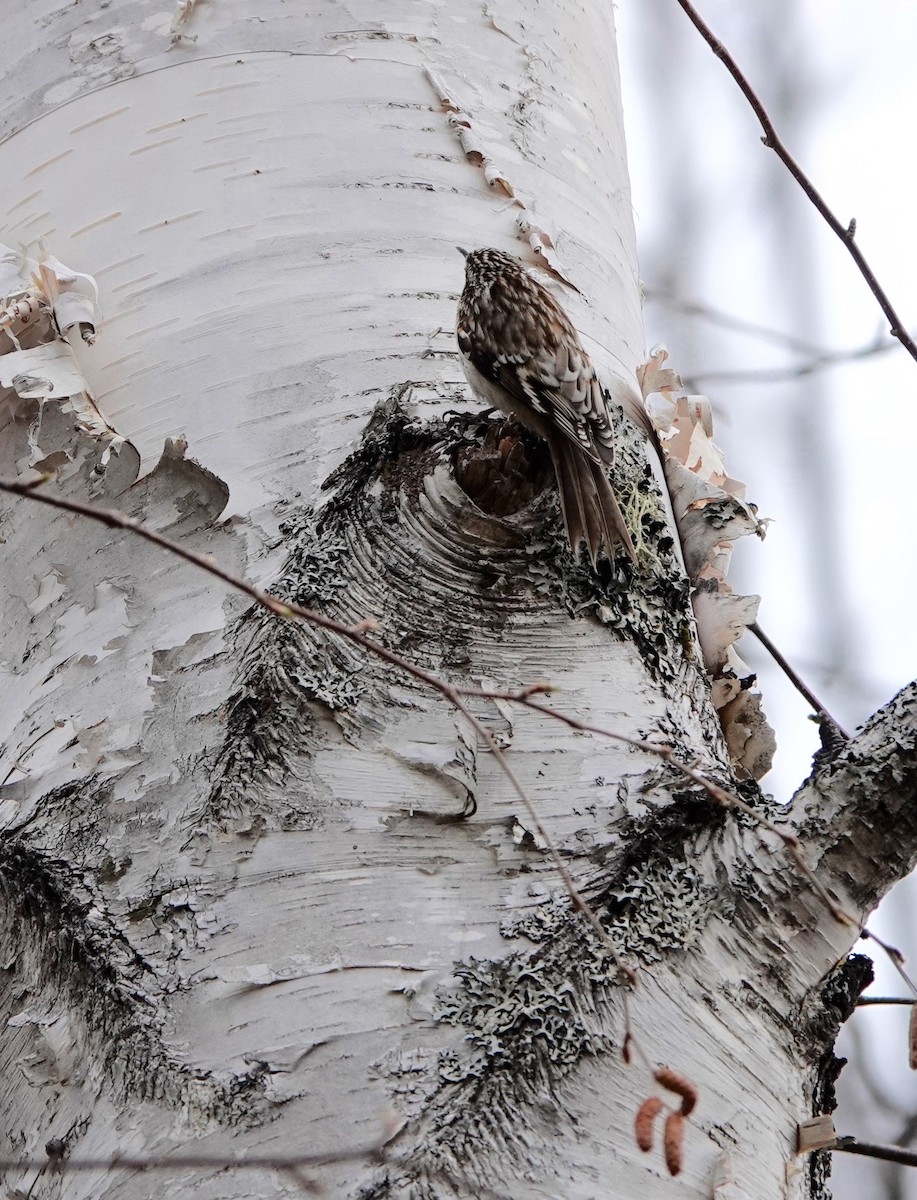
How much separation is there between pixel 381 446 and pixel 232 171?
0.56 meters

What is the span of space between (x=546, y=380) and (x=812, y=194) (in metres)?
0.52

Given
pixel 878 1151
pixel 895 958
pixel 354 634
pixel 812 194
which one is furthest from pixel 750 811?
pixel 812 194

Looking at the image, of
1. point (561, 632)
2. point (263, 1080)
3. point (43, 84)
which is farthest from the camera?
point (43, 84)

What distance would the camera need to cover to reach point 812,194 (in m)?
1.55

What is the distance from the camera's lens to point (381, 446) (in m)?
1.44

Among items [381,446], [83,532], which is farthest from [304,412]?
[83,532]

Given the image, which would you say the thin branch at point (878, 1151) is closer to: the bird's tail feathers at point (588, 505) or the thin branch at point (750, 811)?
the thin branch at point (750, 811)

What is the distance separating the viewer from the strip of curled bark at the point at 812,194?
55.4 inches

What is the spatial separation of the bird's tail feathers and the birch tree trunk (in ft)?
0.09

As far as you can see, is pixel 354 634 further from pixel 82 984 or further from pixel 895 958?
pixel 895 958

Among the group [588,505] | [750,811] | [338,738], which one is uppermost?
[588,505]

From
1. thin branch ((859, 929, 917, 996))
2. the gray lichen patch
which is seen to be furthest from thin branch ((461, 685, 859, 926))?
the gray lichen patch

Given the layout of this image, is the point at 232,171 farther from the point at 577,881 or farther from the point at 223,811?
the point at 577,881

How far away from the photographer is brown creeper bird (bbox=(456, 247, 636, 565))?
4.97ft
